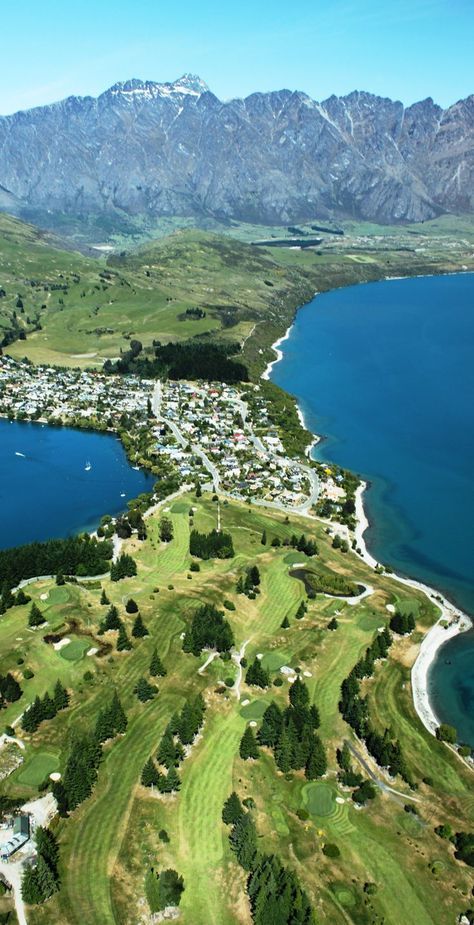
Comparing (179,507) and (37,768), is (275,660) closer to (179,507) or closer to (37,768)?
(37,768)

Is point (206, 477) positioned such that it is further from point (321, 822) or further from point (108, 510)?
point (321, 822)

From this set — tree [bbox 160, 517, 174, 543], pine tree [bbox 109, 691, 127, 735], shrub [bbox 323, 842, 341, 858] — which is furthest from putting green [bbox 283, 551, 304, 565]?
shrub [bbox 323, 842, 341, 858]

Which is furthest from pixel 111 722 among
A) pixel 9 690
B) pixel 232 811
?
pixel 232 811

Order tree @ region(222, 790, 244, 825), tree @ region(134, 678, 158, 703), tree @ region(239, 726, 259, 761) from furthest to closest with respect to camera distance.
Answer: tree @ region(134, 678, 158, 703) → tree @ region(239, 726, 259, 761) → tree @ region(222, 790, 244, 825)

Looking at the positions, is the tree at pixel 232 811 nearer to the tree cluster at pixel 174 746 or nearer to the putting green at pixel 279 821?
the putting green at pixel 279 821

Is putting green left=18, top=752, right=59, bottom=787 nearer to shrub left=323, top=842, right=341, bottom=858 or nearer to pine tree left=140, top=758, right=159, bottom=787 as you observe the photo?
pine tree left=140, top=758, right=159, bottom=787

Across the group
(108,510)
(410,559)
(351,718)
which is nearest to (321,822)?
(351,718)
